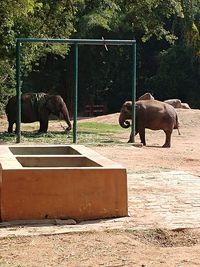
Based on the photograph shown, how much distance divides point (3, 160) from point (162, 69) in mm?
30458

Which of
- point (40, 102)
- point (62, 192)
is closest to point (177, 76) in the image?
point (40, 102)

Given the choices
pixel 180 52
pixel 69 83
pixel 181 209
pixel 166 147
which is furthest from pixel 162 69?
pixel 181 209

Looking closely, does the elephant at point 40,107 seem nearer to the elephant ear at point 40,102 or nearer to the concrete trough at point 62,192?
the elephant ear at point 40,102

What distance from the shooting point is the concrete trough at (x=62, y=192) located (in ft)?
22.9

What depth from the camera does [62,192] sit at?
704 cm

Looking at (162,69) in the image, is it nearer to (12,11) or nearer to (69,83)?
(69,83)

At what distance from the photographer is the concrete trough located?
6965 mm

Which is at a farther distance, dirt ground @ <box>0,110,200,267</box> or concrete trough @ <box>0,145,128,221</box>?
concrete trough @ <box>0,145,128,221</box>

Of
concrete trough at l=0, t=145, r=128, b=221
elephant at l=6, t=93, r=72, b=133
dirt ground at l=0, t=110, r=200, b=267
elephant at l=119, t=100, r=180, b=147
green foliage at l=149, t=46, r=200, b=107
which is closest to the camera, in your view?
dirt ground at l=0, t=110, r=200, b=267

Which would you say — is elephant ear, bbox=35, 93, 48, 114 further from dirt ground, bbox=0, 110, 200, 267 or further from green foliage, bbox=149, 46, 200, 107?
green foliage, bbox=149, 46, 200, 107

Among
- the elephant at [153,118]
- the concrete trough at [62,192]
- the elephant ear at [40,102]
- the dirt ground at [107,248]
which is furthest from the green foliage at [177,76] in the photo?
the dirt ground at [107,248]

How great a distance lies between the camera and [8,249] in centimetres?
588

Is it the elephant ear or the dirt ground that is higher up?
the elephant ear

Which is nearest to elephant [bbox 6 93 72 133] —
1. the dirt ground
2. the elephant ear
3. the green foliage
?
the elephant ear
